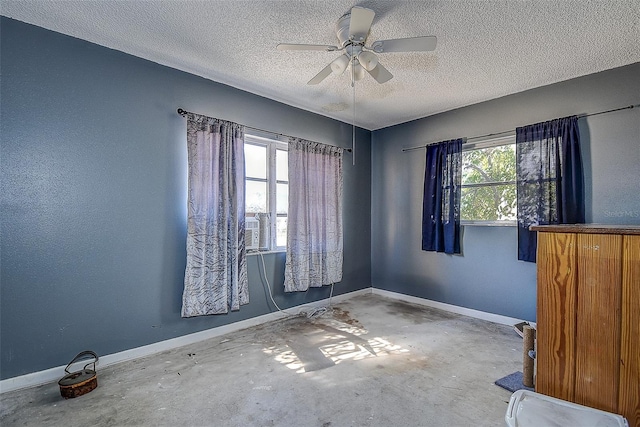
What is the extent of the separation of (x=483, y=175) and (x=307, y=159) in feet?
6.94

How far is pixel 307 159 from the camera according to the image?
12.0ft

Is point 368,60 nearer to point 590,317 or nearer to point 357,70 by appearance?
point 357,70

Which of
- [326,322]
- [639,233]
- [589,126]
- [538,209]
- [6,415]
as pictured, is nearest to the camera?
[639,233]

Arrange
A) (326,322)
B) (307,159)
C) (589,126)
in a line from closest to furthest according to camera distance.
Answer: (589,126) → (326,322) → (307,159)

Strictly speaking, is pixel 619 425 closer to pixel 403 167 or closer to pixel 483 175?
pixel 483 175

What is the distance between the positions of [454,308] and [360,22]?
3331 millimetres

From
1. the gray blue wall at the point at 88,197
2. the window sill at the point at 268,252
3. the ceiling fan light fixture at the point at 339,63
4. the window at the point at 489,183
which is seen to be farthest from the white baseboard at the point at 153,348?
the ceiling fan light fixture at the point at 339,63

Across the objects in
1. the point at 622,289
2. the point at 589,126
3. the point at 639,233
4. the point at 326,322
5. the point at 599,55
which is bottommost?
the point at 326,322

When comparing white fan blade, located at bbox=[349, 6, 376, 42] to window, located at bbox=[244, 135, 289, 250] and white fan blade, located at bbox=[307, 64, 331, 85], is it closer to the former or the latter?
white fan blade, located at bbox=[307, 64, 331, 85]

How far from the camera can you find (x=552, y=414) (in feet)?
4.11

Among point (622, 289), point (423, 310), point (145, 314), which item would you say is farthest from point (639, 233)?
point (145, 314)

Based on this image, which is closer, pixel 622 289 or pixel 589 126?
pixel 622 289

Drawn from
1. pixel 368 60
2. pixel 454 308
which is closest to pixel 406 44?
pixel 368 60

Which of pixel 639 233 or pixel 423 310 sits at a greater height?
pixel 639 233
